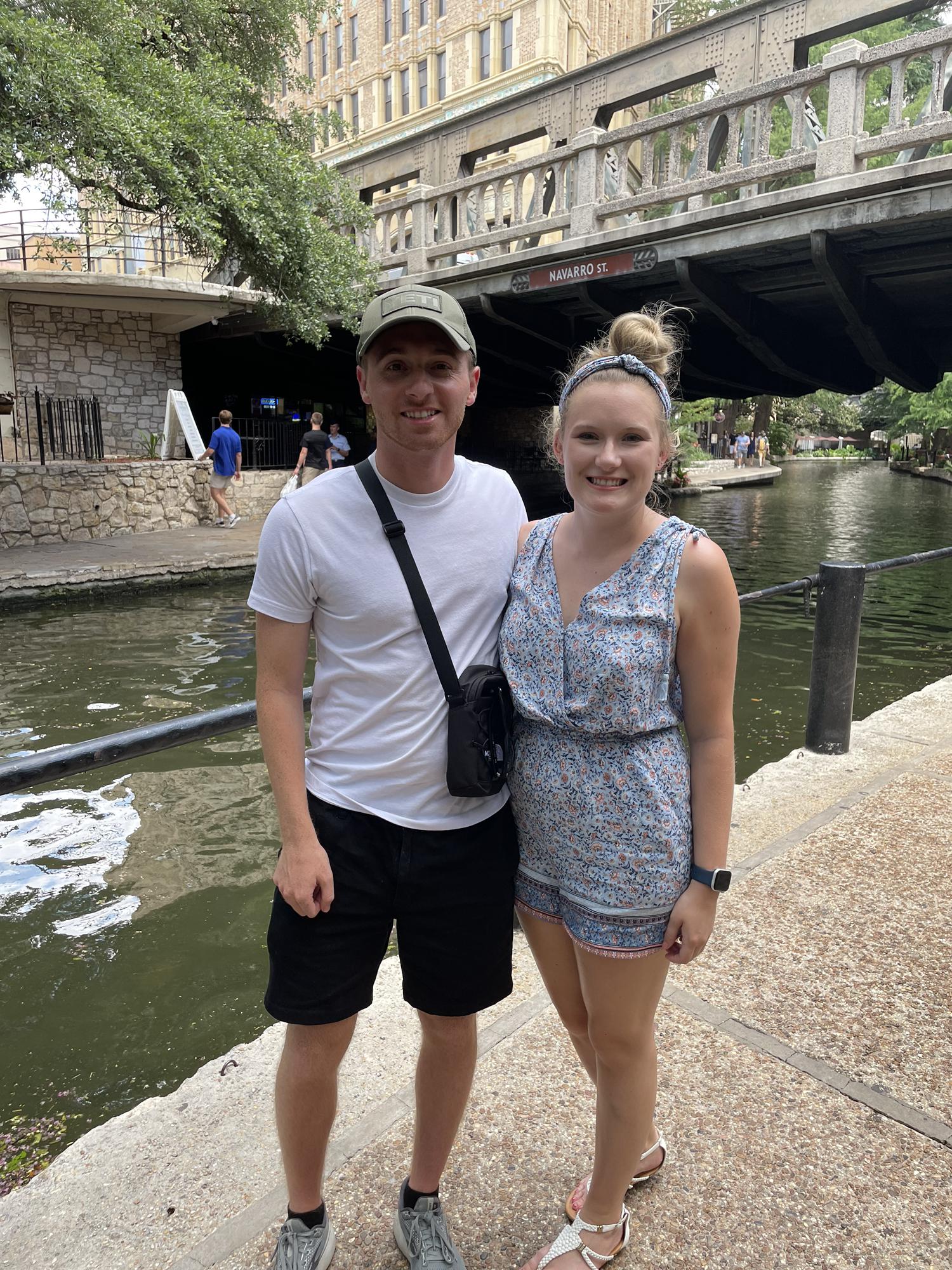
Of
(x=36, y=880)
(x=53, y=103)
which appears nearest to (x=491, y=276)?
(x=53, y=103)

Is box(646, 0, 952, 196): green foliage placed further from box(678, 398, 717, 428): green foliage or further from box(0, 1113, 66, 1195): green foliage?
box(0, 1113, 66, 1195): green foliage

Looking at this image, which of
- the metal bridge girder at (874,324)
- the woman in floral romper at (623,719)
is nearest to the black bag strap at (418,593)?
the woman in floral romper at (623,719)

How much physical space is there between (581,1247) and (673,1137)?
425mm

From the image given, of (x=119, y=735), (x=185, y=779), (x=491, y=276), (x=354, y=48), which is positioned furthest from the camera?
(x=354, y=48)

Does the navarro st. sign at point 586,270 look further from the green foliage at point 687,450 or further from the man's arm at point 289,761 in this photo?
the green foliage at point 687,450

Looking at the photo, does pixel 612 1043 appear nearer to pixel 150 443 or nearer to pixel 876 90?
pixel 150 443

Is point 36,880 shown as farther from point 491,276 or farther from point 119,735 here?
point 491,276

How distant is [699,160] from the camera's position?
37.8ft

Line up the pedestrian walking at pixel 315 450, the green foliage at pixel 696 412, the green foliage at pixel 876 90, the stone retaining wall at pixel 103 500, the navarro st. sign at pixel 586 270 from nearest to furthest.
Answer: the navarro st. sign at pixel 586 270, the stone retaining wall at pixel 103 500, the pedestrian walking at pixel 315 450, the green foliage at pixel 876 90, the green foliage at pixel 696 412

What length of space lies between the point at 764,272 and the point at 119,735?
13.0 meters

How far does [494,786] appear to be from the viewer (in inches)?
65.5

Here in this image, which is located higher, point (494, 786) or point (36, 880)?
point (494, 786)

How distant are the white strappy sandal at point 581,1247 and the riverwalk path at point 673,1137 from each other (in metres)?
0.08

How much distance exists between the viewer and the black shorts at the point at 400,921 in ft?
5.39
